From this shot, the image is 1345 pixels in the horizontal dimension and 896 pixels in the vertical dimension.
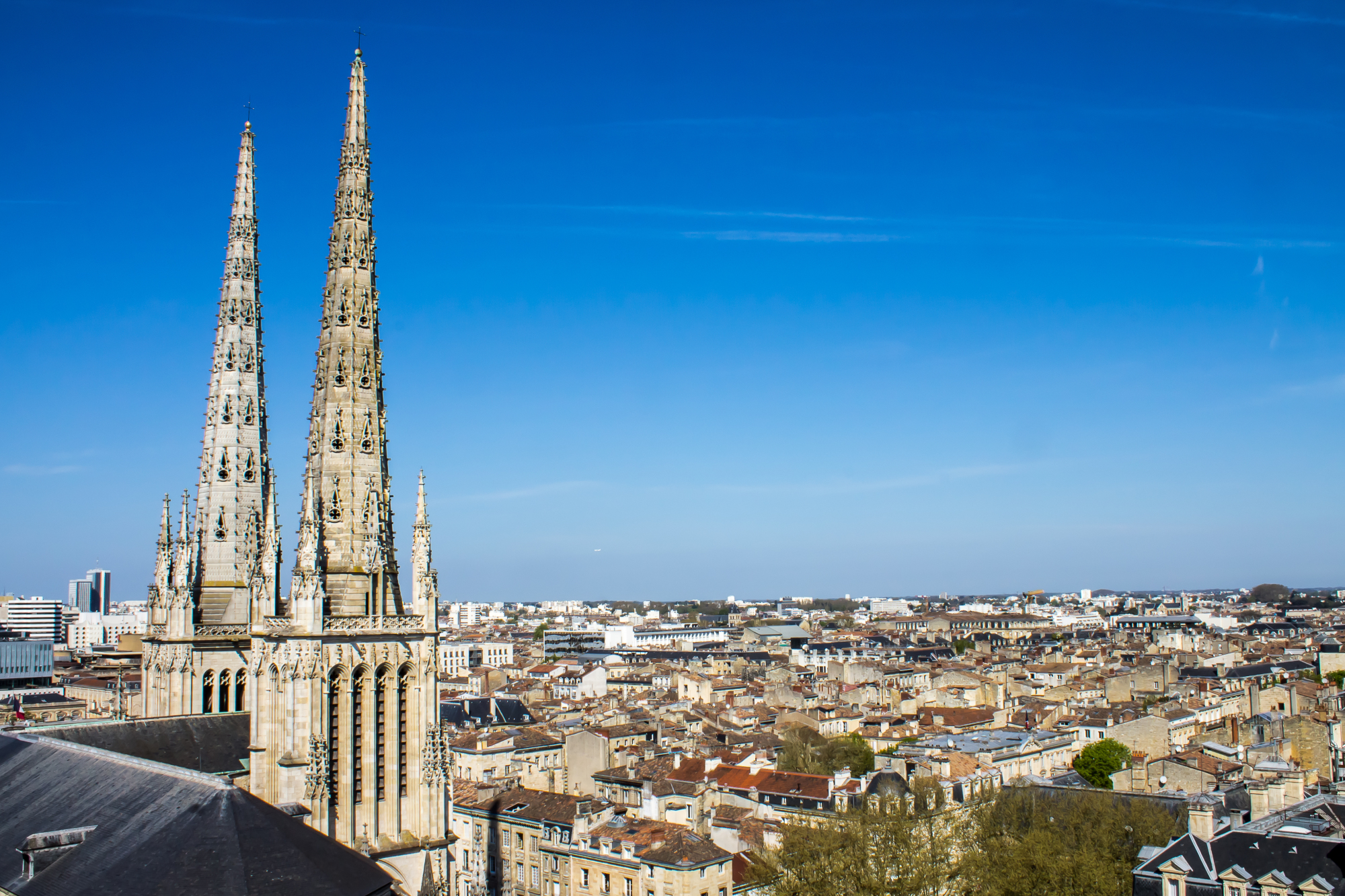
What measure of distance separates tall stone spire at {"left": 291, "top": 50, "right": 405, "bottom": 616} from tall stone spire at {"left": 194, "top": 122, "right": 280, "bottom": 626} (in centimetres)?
935

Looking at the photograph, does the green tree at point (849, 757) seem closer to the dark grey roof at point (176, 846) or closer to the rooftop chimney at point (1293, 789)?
the rooftop chimney at point (1293, 789)

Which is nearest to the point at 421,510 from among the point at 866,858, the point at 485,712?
the point at 866,858

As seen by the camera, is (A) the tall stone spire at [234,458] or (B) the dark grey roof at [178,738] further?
(A) the tall stone spire at [234,458]

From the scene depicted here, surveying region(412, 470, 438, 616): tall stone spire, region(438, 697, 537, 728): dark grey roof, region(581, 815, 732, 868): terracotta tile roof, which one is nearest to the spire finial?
region(412, 470, 438, 616): tall stone spire

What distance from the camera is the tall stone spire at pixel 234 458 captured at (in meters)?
44.3

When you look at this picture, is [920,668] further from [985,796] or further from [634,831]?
[634,831]

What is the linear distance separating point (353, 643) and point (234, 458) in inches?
553

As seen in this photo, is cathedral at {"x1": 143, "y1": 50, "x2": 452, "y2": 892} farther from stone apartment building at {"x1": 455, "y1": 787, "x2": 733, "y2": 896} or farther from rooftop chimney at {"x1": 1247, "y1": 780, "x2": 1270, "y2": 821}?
rooftop chimney at {"x1": 1247, "y1": 780, "x2": 1270, "y2": 821}

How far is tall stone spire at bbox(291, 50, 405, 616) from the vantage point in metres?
34.5

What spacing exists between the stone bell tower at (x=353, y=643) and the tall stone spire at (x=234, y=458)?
31.1 ft

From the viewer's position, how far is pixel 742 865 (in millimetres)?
56969

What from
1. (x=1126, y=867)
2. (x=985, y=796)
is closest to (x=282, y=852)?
(x=1126, y=867)

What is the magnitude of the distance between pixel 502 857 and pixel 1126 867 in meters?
30.3

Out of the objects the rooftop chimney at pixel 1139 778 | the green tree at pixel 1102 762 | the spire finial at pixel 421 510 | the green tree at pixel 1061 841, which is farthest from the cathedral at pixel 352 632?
the green tree at pixel 1102 762
